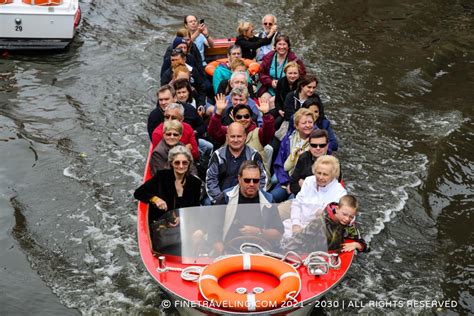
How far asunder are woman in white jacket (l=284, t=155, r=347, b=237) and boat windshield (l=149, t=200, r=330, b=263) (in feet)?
0.21

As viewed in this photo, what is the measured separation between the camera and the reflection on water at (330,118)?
7332mm

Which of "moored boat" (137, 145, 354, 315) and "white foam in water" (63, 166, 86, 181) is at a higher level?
"moored boat" (137, 145, 354, 315)

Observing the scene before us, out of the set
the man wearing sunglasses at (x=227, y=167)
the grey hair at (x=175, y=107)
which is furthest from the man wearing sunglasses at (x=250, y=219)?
the grey hair at (x=175, y=107)

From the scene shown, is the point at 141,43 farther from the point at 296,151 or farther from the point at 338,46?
the point at 296,151

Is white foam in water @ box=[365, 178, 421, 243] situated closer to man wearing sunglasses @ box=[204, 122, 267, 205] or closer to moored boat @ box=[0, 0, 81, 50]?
man wearing sunglasses @ box=[204, 122, 267, 205]

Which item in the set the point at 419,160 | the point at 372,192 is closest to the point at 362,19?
the point at 419,160

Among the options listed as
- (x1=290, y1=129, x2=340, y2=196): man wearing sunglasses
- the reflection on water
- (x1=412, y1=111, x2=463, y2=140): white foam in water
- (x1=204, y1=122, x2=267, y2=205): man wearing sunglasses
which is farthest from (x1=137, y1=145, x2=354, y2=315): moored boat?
(x1=412, y1=111, x2=463, y2=140): white foam in water

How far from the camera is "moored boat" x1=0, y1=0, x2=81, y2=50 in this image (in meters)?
12.8

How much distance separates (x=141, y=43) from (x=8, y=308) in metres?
8.99

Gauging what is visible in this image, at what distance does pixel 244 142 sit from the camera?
6785 mm

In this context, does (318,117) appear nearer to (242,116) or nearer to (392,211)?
(242,116)

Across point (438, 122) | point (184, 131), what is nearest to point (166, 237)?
point (184, 131)

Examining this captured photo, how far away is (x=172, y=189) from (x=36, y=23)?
803 cm

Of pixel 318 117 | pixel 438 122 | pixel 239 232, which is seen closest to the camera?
pixel 239 232
